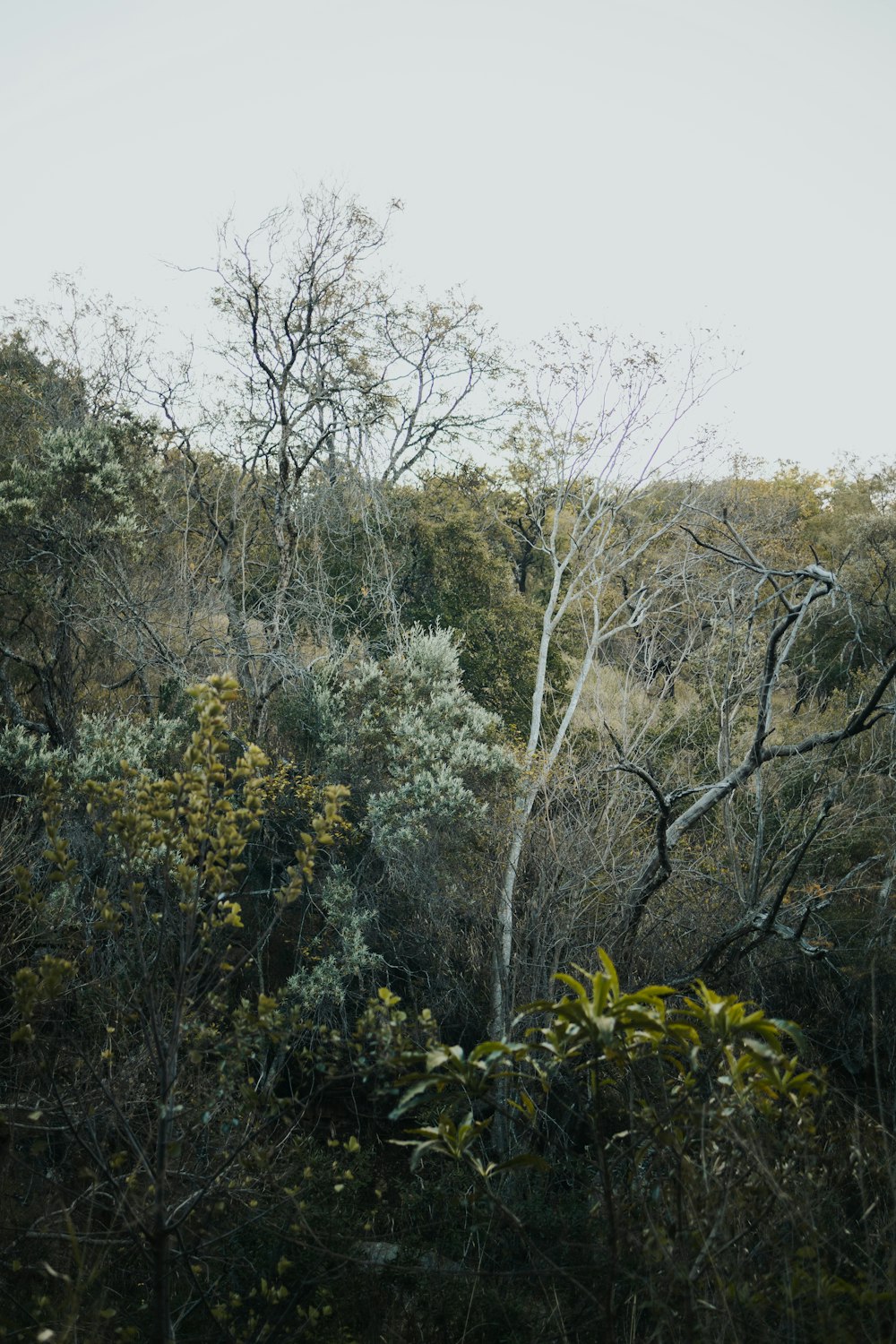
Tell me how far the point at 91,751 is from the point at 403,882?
133 inches

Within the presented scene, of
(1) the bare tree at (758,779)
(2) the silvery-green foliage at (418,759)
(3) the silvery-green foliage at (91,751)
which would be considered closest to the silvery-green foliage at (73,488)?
(3) the silvery-green foliage at (91,751)

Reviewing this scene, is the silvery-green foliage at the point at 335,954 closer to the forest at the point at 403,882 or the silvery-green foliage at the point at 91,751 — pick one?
the forest at the point at 403,882

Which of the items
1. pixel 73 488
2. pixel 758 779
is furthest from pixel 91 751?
pixel 758 779

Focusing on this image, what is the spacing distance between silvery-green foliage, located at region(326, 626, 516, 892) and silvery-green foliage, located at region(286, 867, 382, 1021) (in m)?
0.55

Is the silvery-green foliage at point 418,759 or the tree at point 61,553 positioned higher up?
the tree at point 61,553

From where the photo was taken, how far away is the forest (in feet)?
9.55

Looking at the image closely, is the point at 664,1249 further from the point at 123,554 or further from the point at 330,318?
the point at 330,318

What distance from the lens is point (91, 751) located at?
9.47 m

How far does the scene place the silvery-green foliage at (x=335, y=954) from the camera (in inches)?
357

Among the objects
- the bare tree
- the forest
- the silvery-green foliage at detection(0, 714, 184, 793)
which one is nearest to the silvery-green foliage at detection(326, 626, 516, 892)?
the forest

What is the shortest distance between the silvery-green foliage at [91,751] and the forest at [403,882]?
0.30 feet

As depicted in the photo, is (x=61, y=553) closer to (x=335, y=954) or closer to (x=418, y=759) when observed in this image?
(x=418, y=759)

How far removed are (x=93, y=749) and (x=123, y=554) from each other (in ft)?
13.0

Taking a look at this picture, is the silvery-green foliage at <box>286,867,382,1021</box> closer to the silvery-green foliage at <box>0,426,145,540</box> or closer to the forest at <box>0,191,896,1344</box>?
the forest at <box>0,191,896,1344</box>
